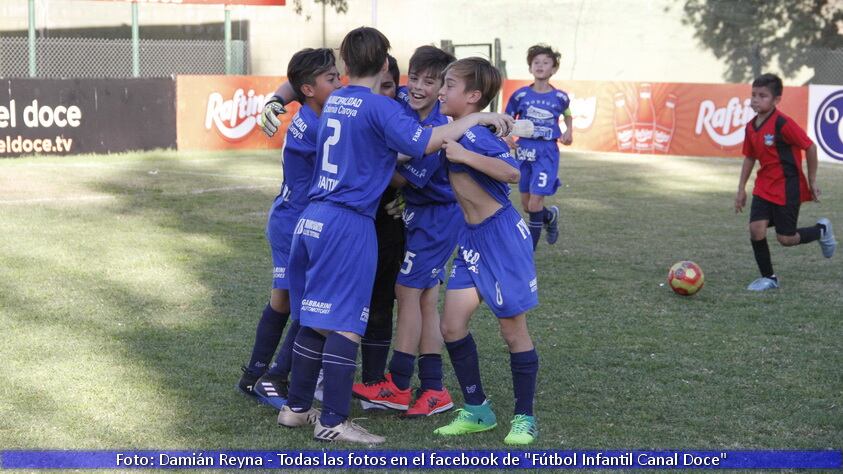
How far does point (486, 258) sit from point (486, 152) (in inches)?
20.2

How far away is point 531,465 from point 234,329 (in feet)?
10.0

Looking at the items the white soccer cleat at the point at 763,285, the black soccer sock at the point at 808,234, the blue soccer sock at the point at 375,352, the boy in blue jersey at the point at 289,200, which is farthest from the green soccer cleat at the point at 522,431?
the black soccer sock at the point at 808,234

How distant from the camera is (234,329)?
711 centimetres

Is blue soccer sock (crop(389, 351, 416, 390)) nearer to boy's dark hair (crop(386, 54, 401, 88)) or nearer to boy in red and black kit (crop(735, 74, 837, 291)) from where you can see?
boy's dark hair (crop(386, 54, 401, 88))

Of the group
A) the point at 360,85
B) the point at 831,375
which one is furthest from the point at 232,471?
the point at 831,375

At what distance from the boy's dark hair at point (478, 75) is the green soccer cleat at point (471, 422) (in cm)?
147

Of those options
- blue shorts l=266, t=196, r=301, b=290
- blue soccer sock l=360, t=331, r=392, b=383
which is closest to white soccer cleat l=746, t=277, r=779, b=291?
blue soccer sock l=360, t=331, r=392, b=383

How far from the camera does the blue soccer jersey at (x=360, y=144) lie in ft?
15.4

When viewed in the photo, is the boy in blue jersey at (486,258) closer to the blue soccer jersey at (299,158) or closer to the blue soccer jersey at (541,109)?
the blue soccer jersey at (299,158)

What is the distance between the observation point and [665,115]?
2289 centimetres

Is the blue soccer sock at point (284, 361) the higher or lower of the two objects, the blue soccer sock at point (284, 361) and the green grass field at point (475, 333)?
the higher

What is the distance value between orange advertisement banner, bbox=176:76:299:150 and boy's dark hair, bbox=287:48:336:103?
15382 millimetres

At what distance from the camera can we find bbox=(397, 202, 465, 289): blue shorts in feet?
18.0

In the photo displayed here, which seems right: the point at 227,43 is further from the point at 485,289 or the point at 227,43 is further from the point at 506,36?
the point at 485,289
